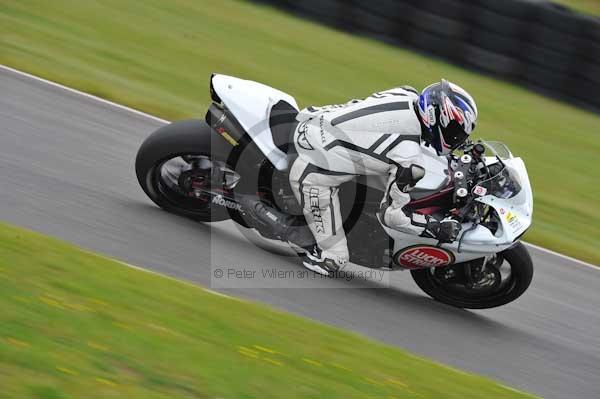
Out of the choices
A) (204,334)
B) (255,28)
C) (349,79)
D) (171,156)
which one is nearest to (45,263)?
(204,334)

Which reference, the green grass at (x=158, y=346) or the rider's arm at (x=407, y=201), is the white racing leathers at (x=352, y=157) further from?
the green grass at (x=158, y=346)

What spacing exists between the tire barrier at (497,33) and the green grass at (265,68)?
0.20 meters

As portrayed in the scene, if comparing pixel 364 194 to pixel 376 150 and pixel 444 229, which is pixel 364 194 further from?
pixel 444 229

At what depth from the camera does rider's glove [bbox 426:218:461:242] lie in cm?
633

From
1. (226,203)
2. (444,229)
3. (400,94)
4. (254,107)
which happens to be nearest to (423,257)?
(444,229)

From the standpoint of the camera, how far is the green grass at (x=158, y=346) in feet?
14.2

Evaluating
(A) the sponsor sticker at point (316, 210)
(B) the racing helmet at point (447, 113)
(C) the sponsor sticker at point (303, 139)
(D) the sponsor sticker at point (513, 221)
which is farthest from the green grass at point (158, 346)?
(B) the racing helmet at point (447, 113)

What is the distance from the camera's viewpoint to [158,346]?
15.8 feet

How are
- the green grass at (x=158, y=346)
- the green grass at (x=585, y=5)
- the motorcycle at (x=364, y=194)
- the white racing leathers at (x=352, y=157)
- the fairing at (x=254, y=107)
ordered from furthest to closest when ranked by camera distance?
the green grass at (x=585, y=5), the fairing at (x=254, y=107), the motorcycle at (x=364, y=194), the white racing leathers at (x=352, y=157), the green grass at (x=158, y=346)

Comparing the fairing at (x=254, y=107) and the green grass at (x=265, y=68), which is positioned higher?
the fairing at (x=254, y=107)

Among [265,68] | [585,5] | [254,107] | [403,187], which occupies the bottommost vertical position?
[265,68]

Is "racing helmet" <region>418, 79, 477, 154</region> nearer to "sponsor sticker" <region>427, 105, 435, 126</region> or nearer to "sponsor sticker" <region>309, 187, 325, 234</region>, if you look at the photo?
"sponsor sticker" <region>427, 105, 435, 126</region>

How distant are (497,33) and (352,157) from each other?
7250 mm

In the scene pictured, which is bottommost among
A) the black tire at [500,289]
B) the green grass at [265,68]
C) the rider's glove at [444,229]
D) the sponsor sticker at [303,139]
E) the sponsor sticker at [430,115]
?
the green grass at [265,68]
